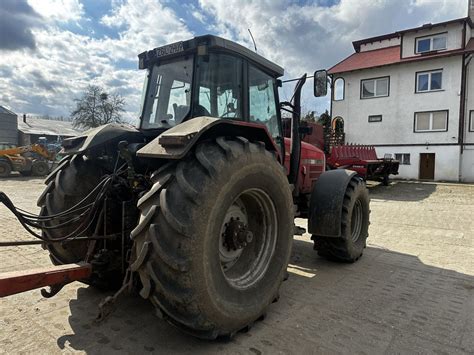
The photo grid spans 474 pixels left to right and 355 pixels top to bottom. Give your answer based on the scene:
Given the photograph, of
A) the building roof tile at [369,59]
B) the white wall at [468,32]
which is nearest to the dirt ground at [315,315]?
the building roof tile at [369,59]

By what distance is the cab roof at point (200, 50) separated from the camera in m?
3.07

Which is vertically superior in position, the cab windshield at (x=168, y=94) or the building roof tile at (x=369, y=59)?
the building roof tile at (x=369, y=59)

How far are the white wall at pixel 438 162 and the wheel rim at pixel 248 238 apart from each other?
1950cm

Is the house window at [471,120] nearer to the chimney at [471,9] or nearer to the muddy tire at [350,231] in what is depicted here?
the chimney at [471,9]

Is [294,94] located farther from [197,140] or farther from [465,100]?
[465,100]

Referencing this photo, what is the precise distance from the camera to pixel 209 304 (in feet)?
7.63

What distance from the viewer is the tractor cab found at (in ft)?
10.5

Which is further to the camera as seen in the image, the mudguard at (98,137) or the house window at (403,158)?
the house window at (403,158)

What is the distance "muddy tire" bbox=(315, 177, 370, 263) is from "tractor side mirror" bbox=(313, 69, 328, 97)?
130 centimetres

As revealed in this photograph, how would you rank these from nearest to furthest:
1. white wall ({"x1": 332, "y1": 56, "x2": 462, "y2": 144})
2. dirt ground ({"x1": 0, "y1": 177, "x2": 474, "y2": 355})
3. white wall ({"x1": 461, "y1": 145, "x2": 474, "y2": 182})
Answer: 1. dirt ground ({"x1": 0, "y1": 177, "x2": 474, "y2": 355})
2. white wall ({"x1": 461, "y1": 145, "x2": 474, "y2": 182})
3. white wall ({"x1": 332, "y1": 56, "x2": 462, "y2": 144})

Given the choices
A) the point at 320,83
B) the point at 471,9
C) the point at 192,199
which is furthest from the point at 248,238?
the point at 471,9

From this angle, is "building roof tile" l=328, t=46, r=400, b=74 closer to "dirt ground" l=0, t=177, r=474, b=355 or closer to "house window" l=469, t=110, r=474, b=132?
"house window" l=469, t=110, r=474, b=132

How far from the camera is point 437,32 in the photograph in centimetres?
2020

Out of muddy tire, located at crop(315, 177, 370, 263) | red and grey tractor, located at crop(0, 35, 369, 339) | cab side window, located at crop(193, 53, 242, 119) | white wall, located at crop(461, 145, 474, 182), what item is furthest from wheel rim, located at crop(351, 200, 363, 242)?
white wall, located at crop(461, 145, 474, 182)
